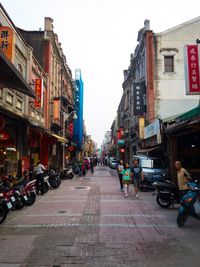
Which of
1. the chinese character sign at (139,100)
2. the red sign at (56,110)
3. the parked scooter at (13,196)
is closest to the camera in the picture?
the parked scooter at (13,196)

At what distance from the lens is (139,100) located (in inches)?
1217

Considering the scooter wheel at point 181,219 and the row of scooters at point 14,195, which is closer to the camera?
the scooter wheel at point 181,219

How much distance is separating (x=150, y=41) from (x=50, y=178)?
1869cm

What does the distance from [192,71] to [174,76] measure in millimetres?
12987

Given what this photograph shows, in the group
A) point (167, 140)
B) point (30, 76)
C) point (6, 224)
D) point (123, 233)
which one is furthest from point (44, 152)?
point (123, 233)

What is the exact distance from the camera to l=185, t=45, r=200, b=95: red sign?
1653 cm

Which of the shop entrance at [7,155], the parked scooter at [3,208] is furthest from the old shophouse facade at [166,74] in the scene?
the parked scooter at [3,208]

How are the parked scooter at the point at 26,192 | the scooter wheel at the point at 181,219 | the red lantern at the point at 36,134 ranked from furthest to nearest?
the red lantern at the point at 36,134
the parked scooter at the point at 26,192
the scooter wheel at the point at 181,219

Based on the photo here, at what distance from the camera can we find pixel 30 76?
20828 mm

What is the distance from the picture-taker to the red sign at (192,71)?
16531mm

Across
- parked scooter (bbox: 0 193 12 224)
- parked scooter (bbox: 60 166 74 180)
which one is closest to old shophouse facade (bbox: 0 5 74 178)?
parked scooter (bbox: 60 166 74 180)

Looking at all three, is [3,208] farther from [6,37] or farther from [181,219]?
[6,37]

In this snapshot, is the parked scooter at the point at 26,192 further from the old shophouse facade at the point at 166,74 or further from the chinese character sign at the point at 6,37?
the old shophouse facade at the point at 166,74

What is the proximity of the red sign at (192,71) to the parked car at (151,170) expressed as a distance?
16.0 feet
